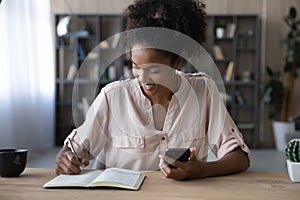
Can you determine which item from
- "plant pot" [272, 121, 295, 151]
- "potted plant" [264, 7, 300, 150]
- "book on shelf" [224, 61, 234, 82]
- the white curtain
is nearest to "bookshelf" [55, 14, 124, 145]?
the white curtain

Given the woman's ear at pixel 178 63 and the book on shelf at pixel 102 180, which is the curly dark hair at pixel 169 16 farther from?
the book on shelf at pixel 102 180

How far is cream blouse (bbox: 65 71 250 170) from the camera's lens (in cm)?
128

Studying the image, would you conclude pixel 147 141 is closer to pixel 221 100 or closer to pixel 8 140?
pixel 221 100

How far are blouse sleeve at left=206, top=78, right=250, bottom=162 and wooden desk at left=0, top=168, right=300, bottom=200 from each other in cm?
Answer: 12

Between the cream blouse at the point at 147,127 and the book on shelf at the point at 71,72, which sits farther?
the book on shelf at the point at 71,72

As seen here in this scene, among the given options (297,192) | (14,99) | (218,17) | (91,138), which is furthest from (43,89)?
(297,192)

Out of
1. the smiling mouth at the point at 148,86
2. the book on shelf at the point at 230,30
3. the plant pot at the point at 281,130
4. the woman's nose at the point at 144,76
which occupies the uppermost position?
the book on shelf at the point at 230,30

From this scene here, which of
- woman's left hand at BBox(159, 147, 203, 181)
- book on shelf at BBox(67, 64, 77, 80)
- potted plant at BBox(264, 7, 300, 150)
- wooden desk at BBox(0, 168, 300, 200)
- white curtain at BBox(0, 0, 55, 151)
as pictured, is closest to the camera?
wooden desk at BBox(0, 168, 300, 200)

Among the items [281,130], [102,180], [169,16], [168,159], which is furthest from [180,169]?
[281,130]

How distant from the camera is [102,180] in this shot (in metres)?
1.02

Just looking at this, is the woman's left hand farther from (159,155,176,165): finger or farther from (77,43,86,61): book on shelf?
(77,43,86,61): book on shelf

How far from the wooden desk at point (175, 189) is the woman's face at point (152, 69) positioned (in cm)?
25

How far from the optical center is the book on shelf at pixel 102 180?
101cm

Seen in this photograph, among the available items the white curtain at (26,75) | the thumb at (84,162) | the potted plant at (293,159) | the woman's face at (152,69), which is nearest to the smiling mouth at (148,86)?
the woman's face at (152,69)
